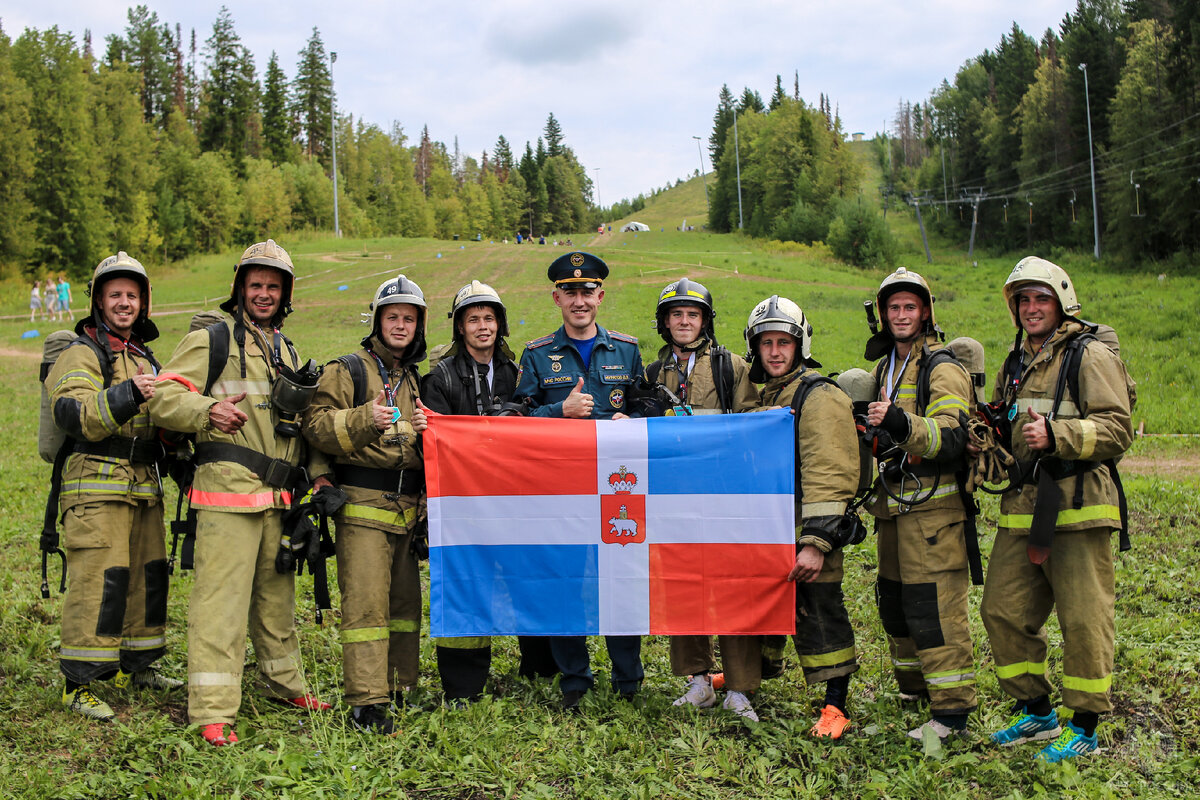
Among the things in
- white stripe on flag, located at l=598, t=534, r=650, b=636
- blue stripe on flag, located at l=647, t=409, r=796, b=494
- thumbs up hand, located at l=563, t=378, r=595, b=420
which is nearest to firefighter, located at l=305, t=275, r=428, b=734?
thumbs up hand, located at l=563, t=378, r=595, b=420

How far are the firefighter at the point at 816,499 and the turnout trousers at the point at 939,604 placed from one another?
44 centimetres

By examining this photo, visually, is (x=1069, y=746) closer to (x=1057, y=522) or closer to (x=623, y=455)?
(x=1057, y=522)

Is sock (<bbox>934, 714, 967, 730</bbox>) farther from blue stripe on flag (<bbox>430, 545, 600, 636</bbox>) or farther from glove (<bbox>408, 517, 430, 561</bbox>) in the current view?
glove (<bbox>408, 517, 430, 561</bbox>)

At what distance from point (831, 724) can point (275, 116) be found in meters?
97.0

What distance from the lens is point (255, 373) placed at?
220 inches

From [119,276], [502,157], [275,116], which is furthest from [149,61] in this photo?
[119,276]

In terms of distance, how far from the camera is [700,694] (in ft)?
19.4

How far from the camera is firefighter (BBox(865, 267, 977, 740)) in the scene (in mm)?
5184

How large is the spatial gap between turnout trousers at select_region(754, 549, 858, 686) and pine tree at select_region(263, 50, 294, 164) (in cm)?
9339

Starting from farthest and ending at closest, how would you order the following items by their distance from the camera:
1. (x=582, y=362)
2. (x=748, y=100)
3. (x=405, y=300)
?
(x=748, y=100) < (x=582, y=362) < (x=405, y=300)

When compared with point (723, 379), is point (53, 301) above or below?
above

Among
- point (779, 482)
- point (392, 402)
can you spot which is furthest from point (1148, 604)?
point (392, 402)

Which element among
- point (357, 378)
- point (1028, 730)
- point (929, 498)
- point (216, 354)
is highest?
point (216, 354)

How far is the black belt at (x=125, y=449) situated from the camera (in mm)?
5672
